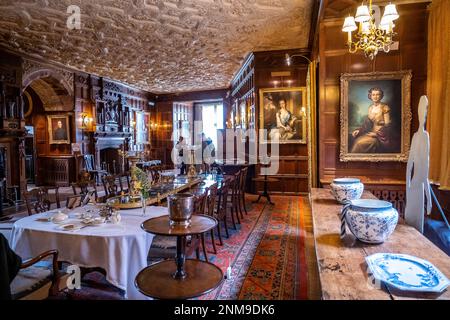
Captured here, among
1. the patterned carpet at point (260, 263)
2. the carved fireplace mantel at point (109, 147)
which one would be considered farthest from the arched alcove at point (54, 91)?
the patterned carpet at point (260, 263)

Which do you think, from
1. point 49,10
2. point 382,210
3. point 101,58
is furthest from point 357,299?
point 101,58

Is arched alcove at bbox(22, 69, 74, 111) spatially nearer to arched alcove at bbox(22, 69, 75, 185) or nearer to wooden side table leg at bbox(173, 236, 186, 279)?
arched alcove at bbox(22, 69, 75, 185)

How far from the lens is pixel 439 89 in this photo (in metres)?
4.07

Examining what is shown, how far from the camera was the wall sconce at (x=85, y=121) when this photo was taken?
33.0 ft

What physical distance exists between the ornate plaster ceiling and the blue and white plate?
15.6 ft

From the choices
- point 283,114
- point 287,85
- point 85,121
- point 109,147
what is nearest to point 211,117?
point 109,147

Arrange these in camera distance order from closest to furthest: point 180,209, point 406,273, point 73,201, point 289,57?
point 406,273 < point 180,209 < point 73,201 < point 289,57

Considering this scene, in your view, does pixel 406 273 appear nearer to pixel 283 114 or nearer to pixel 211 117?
pixel 283 114

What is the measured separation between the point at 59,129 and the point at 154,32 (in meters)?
5.46

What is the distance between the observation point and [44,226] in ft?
8.99

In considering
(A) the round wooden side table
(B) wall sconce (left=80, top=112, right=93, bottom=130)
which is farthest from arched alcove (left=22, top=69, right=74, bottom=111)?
(A) the round wooden side table

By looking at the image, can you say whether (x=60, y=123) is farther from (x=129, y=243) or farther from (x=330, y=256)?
(x=330, y=256)

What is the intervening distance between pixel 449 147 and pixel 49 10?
21.0ft

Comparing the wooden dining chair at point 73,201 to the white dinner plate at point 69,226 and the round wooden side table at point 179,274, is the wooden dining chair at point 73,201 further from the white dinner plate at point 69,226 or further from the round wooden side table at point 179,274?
the round wooden side table at point 179,274
